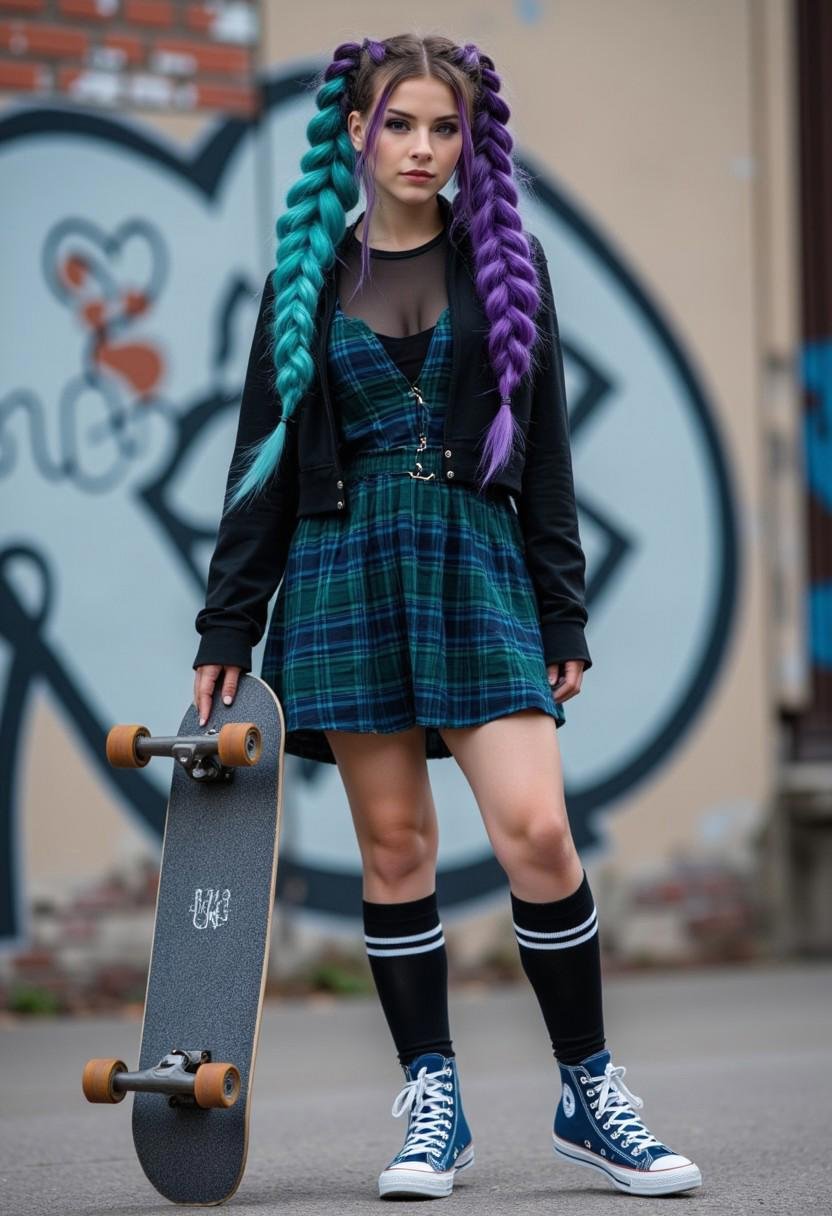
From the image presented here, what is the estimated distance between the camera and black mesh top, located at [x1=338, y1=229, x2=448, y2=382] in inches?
123

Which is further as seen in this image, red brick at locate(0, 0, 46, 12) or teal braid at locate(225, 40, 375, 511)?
red brick at locate(0, 0, 46, 12)

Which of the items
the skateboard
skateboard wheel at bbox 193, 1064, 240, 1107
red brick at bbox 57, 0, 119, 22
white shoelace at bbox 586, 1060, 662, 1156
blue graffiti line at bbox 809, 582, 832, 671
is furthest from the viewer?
blue graffiti line at bbox 809, 582, 832, 671

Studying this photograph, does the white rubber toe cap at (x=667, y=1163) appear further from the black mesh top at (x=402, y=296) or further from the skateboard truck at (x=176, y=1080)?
the black mesh top at (x=402, y=296)

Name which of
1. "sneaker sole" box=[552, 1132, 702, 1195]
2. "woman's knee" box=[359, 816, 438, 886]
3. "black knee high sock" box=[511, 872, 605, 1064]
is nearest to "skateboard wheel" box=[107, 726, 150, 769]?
"woman's knee" box=[359, 816, 438, 886]

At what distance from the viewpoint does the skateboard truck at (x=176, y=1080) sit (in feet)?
9.18

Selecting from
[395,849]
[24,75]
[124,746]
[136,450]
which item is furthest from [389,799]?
[24,75]

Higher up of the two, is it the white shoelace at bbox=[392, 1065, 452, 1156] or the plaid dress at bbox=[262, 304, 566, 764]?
the plaid dress at bbox=[262, 304, 566, 764]

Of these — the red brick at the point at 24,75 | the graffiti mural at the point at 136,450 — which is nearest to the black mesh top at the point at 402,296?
→ the graffiti mural at the point at 136,450

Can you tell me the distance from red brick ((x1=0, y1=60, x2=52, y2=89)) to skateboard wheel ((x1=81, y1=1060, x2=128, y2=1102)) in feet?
14.9

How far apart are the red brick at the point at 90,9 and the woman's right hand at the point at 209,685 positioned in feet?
14.0


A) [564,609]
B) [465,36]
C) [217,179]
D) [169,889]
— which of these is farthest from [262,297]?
[465,36]

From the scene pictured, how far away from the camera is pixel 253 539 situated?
3199 millimetres

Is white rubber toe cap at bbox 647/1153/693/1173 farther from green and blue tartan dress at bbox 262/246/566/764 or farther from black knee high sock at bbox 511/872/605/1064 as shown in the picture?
green and blue tartan dress at bbox 262/246/566/764

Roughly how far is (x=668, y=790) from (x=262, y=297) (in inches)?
184
